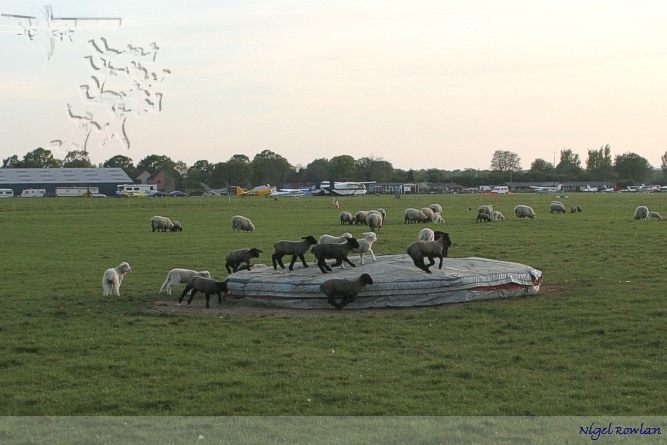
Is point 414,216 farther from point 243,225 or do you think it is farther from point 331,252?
point 331,252

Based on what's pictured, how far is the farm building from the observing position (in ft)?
505

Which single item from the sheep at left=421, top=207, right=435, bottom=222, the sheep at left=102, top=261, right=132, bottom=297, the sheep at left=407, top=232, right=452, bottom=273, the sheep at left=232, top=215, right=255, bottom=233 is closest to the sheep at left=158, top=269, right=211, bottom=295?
the sheep at left=102, top=261, right=132, bottom=297

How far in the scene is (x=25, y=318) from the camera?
15125 millimetres

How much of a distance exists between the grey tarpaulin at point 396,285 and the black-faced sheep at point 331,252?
222 mm

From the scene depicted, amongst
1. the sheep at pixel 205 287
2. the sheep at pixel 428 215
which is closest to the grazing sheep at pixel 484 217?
the sheep at pixel 428 215

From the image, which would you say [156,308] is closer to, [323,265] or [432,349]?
[323,265]

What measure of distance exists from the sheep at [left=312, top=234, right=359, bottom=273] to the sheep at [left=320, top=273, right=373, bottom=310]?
117cm

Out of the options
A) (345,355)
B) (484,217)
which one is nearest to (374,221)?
(484,217)

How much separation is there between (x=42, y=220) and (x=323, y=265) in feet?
142

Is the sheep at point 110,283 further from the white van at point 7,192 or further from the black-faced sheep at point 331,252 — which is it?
the white van at point 7,192

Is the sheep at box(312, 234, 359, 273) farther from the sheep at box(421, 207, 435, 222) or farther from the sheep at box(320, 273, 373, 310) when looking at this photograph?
the sheep at box(421, 207, 435, 222)

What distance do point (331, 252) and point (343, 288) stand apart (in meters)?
1.52

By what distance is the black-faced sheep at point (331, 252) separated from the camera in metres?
16.7

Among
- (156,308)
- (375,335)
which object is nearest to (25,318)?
(156,308)
